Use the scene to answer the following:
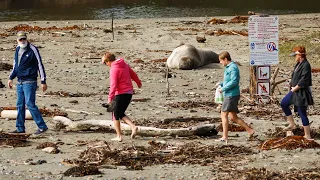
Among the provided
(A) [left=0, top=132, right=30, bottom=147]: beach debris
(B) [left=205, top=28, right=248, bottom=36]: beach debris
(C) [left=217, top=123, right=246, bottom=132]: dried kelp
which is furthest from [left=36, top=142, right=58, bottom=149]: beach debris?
(B) [left=205, top=28, right=248, bottom=36]: beach debris

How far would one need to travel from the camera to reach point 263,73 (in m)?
17.2

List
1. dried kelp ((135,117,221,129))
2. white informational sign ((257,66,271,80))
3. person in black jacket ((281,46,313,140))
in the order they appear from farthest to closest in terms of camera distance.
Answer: white informational sign ((257,66,271,80))
dried kelp ((135,117,221,129))
person in black jacket ((281,46,313,140))

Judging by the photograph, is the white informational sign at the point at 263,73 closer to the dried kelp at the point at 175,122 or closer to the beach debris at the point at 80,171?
the dried kelp at the point at 175,122

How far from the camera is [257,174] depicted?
32.9 ft

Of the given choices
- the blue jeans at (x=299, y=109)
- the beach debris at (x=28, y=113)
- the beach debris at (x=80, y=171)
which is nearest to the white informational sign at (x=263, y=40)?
the beach debris at (x=28, y=113)

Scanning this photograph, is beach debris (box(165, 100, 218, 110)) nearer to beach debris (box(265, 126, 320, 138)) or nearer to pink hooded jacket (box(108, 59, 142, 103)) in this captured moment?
beach debris (box(265, 126, 320, 138))

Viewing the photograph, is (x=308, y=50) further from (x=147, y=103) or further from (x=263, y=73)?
(x=147, y=103)

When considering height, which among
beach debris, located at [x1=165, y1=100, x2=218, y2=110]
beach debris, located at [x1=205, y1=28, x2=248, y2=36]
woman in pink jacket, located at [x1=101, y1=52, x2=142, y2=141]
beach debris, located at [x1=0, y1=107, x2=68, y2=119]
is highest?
woman in pink jacket, located at [x1=101, y1=52, x2=142, y2=141]

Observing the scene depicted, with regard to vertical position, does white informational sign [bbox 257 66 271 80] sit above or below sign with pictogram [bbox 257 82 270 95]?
above

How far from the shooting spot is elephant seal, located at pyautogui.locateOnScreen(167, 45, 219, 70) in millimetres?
24078

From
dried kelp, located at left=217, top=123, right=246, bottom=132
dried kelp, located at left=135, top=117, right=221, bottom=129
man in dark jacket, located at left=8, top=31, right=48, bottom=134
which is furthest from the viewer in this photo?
dried kelp, located at left=135, top=117, right=221, bottom=129

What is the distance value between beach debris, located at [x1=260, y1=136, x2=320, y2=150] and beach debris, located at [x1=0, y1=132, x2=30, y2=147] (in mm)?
3877

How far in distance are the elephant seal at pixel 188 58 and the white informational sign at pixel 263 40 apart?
22.9 ft

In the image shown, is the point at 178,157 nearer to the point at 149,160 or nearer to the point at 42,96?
the point at 149,160
